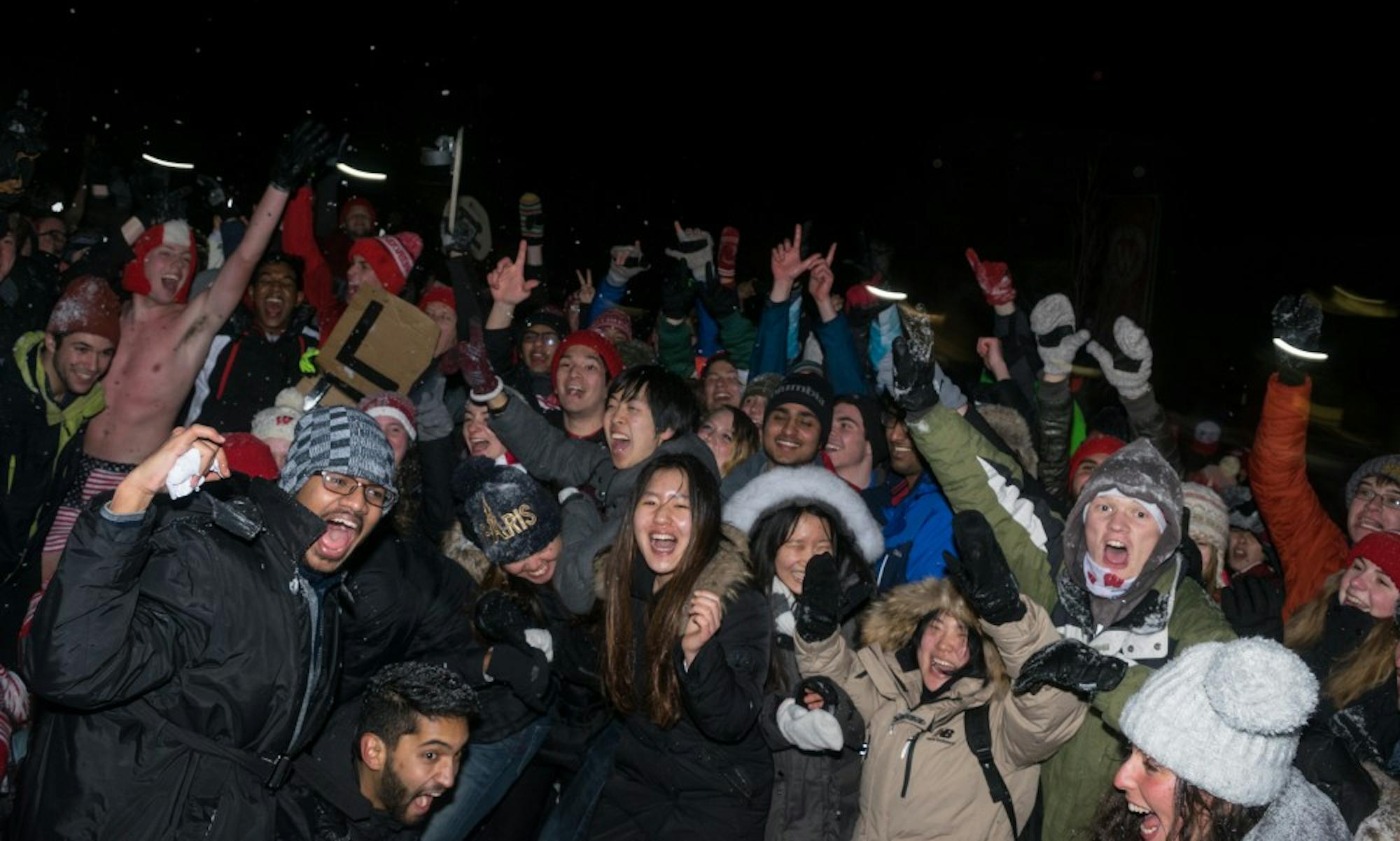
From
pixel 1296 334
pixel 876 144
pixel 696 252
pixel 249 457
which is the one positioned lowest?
pixel 876 144

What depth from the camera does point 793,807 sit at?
3.98m

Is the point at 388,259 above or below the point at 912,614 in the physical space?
above

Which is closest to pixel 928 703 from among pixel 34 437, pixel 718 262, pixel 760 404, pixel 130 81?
pixel 760 404

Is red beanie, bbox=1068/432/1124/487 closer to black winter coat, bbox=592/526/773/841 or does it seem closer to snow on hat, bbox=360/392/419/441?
black winter coat, bbox=592/526/773/841

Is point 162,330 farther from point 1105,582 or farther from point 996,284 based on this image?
point 1105,582

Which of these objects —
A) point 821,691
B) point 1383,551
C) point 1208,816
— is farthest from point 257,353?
point 1383,551

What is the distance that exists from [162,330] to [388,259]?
4.82 ft

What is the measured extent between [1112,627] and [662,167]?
39.6 feet

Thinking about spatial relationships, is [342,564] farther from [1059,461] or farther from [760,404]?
[1059,461]

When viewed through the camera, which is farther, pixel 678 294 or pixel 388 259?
pixel 678 294

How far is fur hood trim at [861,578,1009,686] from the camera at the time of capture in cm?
392

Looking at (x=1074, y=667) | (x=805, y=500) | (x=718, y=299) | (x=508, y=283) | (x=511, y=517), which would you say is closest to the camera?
(x=1074, y=667)

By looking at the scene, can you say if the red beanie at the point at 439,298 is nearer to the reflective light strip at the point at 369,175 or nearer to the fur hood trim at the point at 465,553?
the fur hood trim at the point at 465,553

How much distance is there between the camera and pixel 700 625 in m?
3.69
